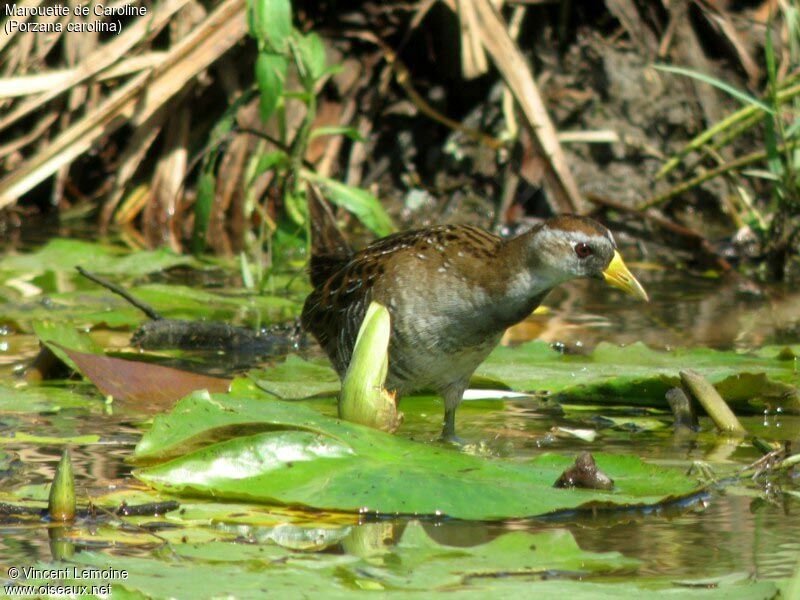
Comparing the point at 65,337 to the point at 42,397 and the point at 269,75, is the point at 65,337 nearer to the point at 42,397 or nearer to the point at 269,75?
the point at 42,397

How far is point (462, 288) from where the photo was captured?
401 cm

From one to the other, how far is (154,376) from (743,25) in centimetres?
591

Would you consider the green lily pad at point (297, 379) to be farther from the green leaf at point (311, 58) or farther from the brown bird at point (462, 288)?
the green leaf at point (311, 58)

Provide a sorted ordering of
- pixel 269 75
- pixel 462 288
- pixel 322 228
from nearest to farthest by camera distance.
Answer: pixel 462 288 → pixel 269 75 → pixel 322 228

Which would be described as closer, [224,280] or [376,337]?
[376,337]

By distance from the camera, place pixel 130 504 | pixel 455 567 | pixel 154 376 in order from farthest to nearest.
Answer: pixel 154 376 → pixel 130 504 → pixel 455 567

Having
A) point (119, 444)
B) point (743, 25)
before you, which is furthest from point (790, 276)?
point (119, 444)

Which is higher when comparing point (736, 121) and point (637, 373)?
point (736, 121)

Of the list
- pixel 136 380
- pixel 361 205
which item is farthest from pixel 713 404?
pixel 361 205

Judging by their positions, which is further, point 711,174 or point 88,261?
point 711,174

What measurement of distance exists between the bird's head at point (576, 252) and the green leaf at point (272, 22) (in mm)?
1782

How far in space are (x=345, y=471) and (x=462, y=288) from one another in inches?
42.5

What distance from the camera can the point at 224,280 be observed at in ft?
21.9

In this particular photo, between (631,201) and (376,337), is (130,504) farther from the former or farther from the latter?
(631,201)
